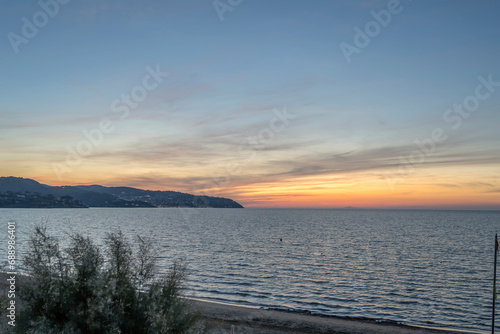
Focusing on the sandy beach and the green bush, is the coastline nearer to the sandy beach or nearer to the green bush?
the sandy beach

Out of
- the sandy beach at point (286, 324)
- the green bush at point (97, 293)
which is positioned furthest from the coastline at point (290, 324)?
the green bush at point (97, 293)

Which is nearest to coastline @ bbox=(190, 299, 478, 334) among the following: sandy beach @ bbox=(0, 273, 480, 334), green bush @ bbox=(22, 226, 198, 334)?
sandy beach @ bbox=(0, 273, 480, 334)

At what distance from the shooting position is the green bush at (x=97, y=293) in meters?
10.8

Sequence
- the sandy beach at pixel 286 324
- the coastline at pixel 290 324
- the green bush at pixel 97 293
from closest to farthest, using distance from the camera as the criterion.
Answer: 1. the green bush at pixel 97 293
2. the sandy beach at pixel 286 324
3. the coastline at pixel 290 324

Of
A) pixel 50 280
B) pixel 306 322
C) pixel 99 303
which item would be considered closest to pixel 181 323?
pixel 99 303

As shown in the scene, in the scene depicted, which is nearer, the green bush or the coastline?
the green bush

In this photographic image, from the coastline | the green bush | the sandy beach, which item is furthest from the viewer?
the coastline

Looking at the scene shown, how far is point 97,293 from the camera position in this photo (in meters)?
10.7

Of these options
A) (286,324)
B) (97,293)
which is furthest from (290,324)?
(97,293)

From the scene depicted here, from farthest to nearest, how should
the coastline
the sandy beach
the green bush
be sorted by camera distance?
the coastline < the sandy beach < the green bush

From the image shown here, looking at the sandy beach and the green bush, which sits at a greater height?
the green bush

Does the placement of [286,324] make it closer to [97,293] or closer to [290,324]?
[290,324]

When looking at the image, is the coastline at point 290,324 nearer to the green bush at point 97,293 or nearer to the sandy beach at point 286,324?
the sandy beach at point 286,324

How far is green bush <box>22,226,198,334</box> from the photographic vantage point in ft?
35.5
